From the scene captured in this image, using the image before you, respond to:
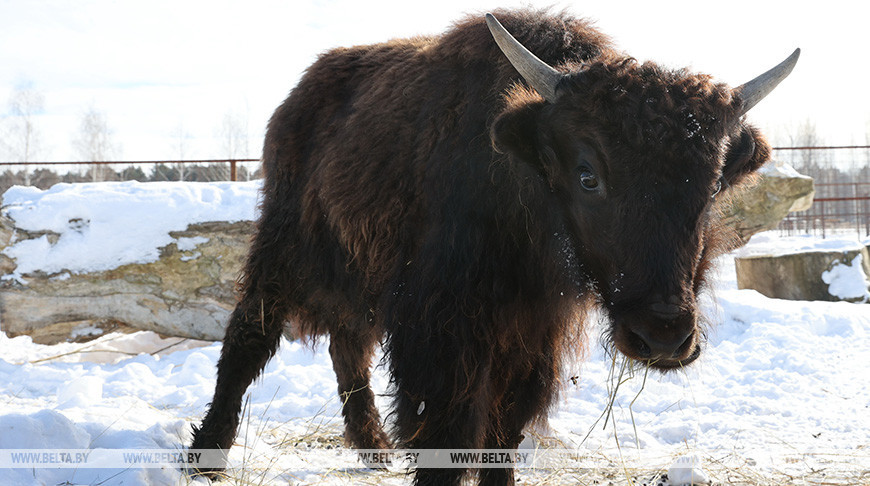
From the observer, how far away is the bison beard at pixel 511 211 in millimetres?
2324

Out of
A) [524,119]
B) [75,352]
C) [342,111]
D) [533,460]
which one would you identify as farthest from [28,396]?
[524,119]

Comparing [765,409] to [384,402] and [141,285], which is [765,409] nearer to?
[384,402]

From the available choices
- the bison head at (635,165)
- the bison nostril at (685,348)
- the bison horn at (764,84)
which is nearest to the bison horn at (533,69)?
the bison head at (635,165)

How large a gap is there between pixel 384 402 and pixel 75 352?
3.40 m

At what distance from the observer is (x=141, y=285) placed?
6.68 meters

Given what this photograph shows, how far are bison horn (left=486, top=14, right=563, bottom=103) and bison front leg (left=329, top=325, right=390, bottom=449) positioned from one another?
2.24m

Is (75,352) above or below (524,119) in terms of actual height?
below

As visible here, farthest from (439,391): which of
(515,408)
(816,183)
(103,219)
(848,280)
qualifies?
(816,183)

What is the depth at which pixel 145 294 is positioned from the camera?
22.0 ft

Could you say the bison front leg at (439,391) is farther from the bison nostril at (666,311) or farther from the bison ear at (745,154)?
the bison ear at (745,154)

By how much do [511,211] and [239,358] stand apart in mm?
2107

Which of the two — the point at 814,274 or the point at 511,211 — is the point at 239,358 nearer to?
the point at 511,211

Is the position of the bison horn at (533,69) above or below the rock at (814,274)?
above

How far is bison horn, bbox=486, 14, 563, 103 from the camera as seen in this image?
2543mm
